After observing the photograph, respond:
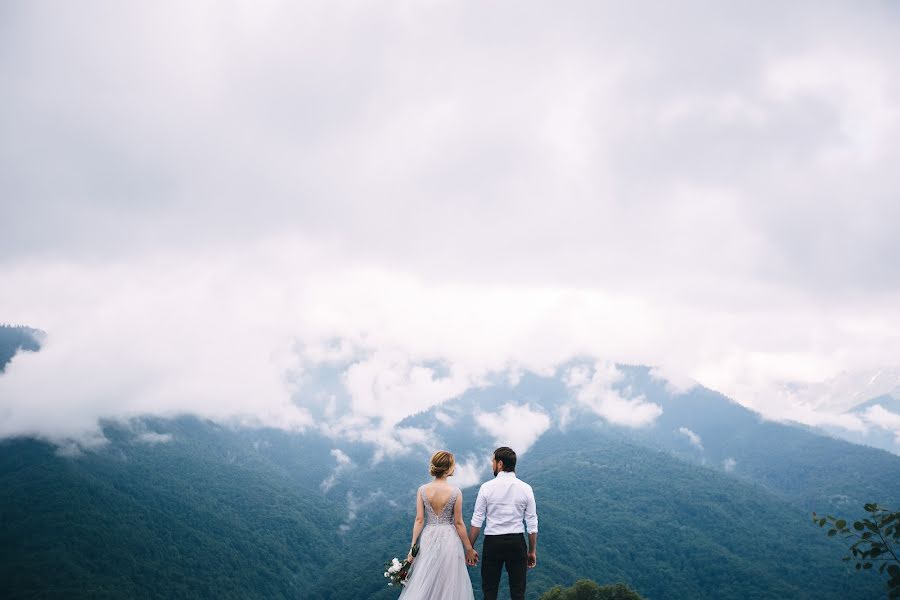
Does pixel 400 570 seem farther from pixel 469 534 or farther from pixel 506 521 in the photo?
pixel 506 521

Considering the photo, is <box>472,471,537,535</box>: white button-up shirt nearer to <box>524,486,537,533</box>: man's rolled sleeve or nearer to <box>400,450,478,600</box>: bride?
Answer: <box>524,486,537,533</box>: man's rolled sleeve

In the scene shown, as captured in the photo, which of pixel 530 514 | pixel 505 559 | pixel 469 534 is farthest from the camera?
pixel 469 534

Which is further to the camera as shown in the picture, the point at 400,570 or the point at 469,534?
the point at 400,570

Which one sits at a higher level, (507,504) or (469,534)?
(507,504)

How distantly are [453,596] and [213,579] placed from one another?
224 meters

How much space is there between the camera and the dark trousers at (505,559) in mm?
8695

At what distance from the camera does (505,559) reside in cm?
880

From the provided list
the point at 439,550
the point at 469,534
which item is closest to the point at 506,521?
the point at 469,534

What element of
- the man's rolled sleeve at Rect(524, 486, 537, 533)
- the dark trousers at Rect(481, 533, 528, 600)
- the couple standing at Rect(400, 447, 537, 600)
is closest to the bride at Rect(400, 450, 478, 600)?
the couple standing at Rect(400, 447, 537, 600)

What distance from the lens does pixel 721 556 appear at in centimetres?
19650

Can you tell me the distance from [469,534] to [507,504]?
1.19 m

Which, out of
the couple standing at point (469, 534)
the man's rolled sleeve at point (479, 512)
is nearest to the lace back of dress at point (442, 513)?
the couple standing at point (469, 534)

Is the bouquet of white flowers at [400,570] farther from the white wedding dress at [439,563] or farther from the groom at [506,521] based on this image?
the groom at [506,521]

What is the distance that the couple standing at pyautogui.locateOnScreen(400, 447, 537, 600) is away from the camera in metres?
8.71
